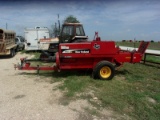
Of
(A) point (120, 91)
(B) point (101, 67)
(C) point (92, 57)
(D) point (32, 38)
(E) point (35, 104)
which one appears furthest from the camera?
(D) point (32, 38)

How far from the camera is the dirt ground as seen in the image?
169 inches

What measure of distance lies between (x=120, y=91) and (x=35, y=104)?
2659 millimetres

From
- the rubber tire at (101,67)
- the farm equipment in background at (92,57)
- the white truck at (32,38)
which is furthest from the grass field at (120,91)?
the white truck at (32,38)

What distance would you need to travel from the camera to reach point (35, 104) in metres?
4.94

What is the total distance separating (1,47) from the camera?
14.3m

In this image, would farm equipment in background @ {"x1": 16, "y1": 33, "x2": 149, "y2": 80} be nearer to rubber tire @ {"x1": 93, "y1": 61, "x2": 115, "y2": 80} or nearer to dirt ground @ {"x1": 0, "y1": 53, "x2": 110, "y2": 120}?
rubber tire @ {"x1": 93, "y1": 61, "x2": 115, "y2": 80}

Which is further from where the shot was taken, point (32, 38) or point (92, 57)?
point (32, 38)

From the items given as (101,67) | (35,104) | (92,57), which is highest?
(92,57)

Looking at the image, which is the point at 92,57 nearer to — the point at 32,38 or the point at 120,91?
the point at 120,91

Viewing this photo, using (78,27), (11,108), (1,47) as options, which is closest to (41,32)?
(1,47)

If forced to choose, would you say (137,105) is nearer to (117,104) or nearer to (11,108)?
(117,104)

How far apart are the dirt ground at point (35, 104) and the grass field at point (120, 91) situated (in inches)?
11.6

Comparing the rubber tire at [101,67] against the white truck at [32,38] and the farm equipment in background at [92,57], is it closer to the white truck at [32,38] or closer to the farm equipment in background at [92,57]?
the farm equipment in background at [92,57]

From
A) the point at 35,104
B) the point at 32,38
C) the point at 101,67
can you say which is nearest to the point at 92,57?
the point at 101,67
